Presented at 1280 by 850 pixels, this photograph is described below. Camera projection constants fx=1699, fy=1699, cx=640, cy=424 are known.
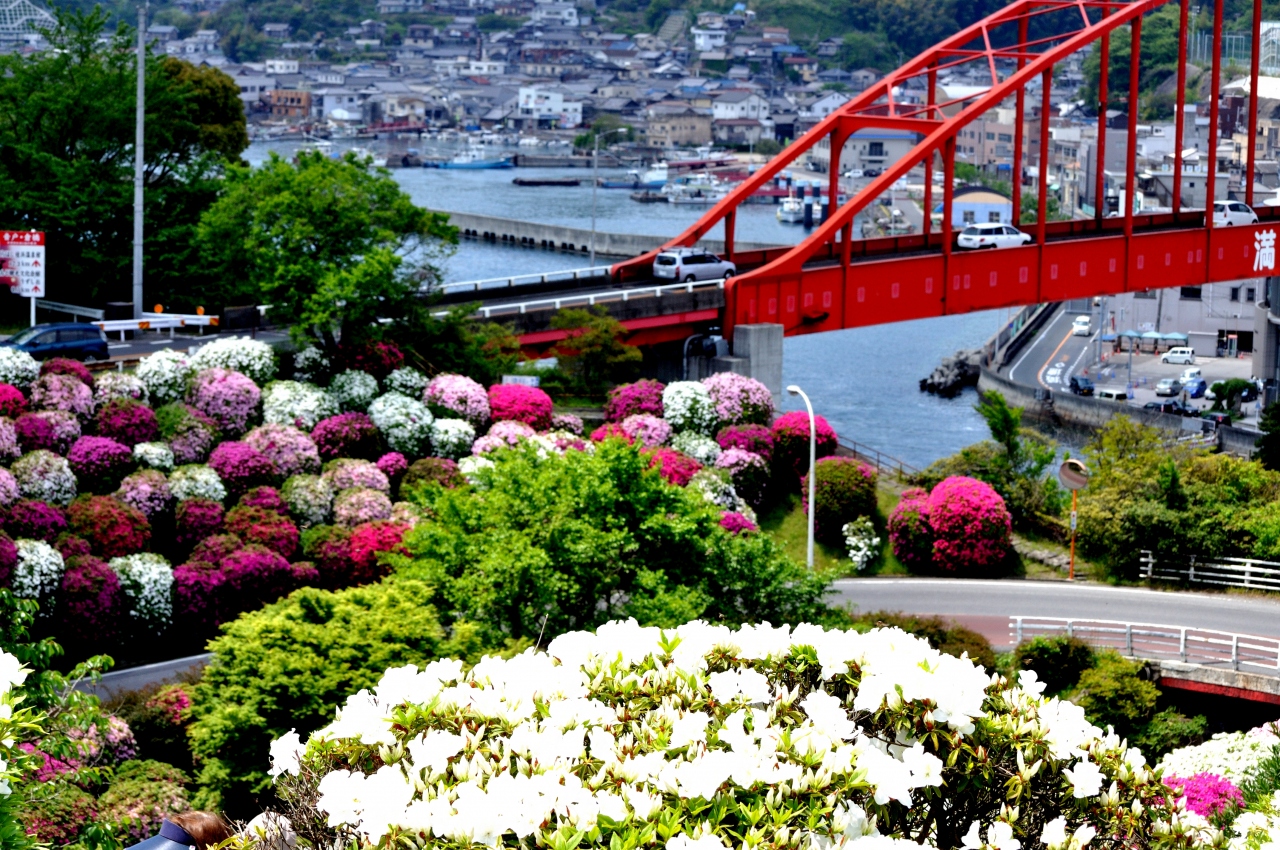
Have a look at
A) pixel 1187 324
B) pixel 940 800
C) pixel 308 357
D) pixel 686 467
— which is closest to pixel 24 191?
pixel 308 357

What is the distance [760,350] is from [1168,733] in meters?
21.4

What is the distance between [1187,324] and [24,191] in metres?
58.8

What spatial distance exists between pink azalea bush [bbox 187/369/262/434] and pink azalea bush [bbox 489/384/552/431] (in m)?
5.52

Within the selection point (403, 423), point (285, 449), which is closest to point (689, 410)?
point (403, 423)

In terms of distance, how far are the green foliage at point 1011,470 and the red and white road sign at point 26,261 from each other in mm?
21595

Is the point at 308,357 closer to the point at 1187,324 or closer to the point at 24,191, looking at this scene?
the point at 24,191

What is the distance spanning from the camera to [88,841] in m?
11.0

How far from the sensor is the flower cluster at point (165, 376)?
3597 centimetres

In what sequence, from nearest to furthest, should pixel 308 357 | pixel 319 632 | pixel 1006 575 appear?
1. pixel 319 632
2. pixel 1006 575
3. pixel 308 357

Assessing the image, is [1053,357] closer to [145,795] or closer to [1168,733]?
[1168,733]

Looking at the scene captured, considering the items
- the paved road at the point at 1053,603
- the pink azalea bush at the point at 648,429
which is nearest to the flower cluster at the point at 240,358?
the pink azalea bush at the point at 648,429

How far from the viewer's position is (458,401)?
126 ft

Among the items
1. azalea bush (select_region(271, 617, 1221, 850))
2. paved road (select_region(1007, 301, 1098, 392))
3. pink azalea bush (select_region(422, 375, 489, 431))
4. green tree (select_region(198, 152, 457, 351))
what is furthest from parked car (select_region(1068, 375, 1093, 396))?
azalea bush (select_region(271, 617, 1221, 850))

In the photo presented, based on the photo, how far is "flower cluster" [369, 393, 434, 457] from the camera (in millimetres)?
36656
